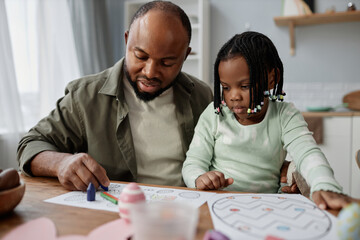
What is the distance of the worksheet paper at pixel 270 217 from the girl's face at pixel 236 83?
0.34m

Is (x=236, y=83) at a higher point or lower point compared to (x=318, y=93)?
higher

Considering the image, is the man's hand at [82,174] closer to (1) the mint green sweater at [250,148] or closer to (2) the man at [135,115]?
(2) the man at [135,115]

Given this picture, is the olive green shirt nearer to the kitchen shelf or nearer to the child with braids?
the child with braids

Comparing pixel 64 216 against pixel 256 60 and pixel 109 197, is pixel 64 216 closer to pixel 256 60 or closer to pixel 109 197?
pixel 109 197

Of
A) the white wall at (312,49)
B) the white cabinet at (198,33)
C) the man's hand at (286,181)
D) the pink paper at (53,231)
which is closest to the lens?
the pink paper at (53,231)

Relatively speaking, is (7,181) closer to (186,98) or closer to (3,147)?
(186,98)

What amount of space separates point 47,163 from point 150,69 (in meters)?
0.49

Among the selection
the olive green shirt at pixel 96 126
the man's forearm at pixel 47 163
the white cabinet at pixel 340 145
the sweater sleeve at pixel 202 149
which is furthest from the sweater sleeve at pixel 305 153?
the white cabinet at pixel 340 145

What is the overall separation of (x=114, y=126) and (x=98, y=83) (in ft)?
0.71

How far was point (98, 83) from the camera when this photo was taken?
132 centimetres

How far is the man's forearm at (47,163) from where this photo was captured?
3.09 ft

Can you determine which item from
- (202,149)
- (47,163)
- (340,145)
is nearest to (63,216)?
(47,163)

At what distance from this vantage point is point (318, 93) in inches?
133

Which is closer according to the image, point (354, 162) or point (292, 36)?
point (354, 162)
